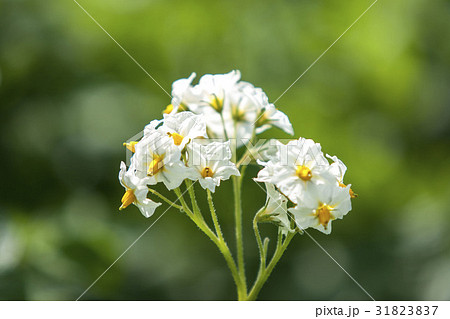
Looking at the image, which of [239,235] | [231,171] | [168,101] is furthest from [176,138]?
[168,101]

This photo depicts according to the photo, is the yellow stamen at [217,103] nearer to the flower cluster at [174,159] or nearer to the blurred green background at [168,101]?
the flower cluster at [174,159]

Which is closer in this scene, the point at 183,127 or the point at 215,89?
the point at 183,127

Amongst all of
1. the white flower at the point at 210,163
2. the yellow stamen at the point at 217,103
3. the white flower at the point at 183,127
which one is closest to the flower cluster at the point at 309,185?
the white flower at the point at 210,163

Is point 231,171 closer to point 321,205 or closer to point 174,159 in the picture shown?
point 174,159

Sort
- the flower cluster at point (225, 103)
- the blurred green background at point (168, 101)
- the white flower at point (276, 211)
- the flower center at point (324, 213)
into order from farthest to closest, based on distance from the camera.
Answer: the blurred green background at point (168, 101), the flower cluster at point (225, 103), the white flower at point (276, 211), the flower center at point (324, 213)

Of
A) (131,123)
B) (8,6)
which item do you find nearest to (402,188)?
(131,123)

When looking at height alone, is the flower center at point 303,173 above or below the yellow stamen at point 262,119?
below
